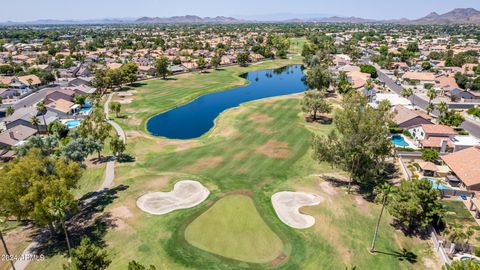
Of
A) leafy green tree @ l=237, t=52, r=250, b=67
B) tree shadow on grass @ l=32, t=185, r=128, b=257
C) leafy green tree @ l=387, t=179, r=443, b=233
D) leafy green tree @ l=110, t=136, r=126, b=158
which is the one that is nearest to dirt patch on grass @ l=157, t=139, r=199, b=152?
leafy green tree @ l=110, t=136, r=126, b=158

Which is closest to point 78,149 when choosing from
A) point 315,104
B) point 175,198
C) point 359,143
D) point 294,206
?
point 175,198

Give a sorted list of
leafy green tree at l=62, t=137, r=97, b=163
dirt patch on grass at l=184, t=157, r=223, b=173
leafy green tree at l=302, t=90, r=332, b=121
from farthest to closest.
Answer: leafy green tree at l=302, t=90, r=332, b=121
dirt patch on grass at l=184, t=157, r=223, b=173
leafy green tree at l=62, t=137, r=97, b=163

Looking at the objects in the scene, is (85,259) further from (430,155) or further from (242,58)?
(242,58)

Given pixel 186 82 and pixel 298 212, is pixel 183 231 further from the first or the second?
pixel 186 82

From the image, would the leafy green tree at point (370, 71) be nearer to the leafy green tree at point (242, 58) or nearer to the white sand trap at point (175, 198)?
the leafy green tree at point (242, 58)

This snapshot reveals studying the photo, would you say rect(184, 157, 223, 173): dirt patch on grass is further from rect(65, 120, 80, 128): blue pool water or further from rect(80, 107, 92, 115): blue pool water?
rect(80, 107, 92, 115): blue pool water
